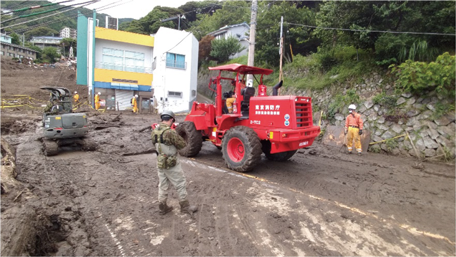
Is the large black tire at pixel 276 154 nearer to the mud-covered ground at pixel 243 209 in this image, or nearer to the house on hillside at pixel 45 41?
the mud-covered ground at pixel 243 209

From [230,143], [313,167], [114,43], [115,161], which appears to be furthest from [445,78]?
[114,43]

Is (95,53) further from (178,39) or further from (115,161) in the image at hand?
(115,161)

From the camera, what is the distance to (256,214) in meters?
3.93

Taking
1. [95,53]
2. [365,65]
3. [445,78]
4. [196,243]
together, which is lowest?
[196,243]

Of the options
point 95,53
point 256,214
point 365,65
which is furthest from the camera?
point 95,53

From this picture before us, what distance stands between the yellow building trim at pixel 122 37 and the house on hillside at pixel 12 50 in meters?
34.6

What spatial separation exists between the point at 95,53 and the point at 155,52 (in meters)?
5.12

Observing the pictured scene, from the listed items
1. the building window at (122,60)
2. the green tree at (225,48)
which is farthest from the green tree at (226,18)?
the building window at (122,60)

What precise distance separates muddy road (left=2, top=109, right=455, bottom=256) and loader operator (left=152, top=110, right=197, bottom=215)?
193 millimetres

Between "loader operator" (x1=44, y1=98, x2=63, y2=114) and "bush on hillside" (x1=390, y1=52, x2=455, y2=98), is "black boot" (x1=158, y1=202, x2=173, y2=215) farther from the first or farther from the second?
"bush on hillside" (x1=390, y1=52, x2=455, y2=98)

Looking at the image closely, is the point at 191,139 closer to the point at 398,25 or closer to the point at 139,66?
the point at 398,25

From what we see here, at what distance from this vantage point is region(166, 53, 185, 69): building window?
75.8 ft

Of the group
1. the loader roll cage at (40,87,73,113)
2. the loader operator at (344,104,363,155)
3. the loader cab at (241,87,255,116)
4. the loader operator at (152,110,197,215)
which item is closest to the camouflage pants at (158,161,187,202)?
the loader operator at (152,110,197,215)

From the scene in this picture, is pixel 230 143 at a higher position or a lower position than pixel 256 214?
higher
